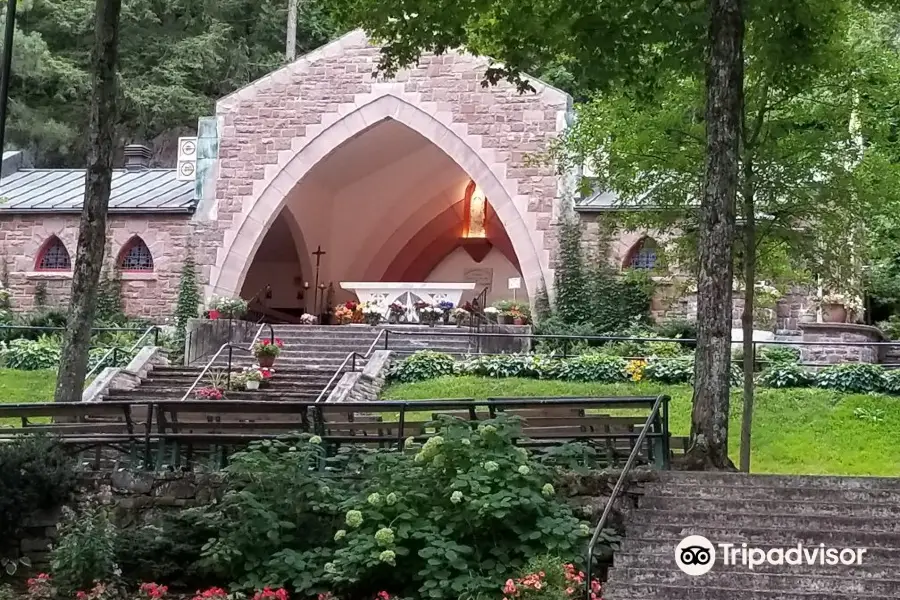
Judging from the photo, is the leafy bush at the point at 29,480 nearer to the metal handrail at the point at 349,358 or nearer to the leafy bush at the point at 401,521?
the leafy bush at the point at 401,521

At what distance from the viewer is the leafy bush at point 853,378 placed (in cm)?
1559

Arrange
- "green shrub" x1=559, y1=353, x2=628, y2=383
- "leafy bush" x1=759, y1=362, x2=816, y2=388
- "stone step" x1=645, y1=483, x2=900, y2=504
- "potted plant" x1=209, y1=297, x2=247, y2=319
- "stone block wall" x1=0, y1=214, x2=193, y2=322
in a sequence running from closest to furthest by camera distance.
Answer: "stone step" x1=645, y1=483, x2=900, y2=504
"leafy bush" x1=759, y1=362, x2=816, y2=388
"green shrub" x1=559, y1=353, x2=628, y2=383
"potted plant" x1=209, y1=297, x2=247, y2=319
"stone block wall" x1=0, y1=214, x2=193, y2=322

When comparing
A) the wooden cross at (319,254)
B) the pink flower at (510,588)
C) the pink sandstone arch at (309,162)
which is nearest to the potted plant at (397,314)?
the pink sandstone arch at (309,162)

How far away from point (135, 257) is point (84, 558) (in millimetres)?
16849

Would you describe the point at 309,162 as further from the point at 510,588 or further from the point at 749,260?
the point at 510,588

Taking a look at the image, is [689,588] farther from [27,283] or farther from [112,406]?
[27,283]

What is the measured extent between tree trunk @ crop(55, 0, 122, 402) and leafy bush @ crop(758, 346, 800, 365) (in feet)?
35.6

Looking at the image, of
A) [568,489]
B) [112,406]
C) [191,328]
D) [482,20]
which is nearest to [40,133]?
[191,328]

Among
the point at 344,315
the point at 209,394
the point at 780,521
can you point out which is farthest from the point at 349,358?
the point at 780,521

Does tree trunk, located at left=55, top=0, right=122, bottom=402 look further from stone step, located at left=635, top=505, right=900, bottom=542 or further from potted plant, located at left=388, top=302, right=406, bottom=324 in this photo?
potted plant, located at left=388, top=302, right=406, bottom=324

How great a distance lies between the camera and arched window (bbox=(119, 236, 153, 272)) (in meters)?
23.2

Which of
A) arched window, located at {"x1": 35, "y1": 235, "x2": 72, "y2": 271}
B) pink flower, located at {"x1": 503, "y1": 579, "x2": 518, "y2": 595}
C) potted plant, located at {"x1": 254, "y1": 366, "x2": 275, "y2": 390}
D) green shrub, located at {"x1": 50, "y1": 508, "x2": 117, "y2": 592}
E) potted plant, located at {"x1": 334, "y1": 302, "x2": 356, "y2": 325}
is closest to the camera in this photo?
pink flower, located at {"x1": 503, "y1": 579, "x2": 518, "y2": 595}

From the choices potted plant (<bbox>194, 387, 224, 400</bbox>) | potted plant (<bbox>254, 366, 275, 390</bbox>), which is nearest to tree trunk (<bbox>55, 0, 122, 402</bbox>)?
potted plant (<bbox>194, 387, 224, 400</bbox>)

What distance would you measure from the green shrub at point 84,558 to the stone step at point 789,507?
370 cm
